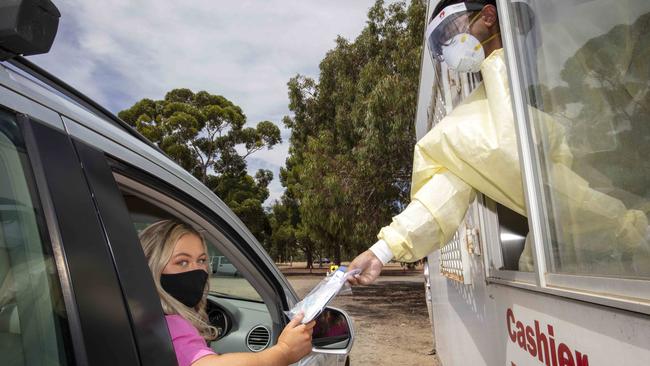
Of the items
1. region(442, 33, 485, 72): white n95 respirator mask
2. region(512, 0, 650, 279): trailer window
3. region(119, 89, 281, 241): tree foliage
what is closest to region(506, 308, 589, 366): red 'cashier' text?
region(512, 0, 650, 279): trailer window

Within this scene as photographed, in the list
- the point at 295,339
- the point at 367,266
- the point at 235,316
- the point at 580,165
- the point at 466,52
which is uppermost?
the point at 466,52

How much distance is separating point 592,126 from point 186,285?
1.35 m

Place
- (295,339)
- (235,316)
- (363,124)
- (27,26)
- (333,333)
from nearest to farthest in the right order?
(27,26), (295,339), (333,333), (235,316), (363,124)

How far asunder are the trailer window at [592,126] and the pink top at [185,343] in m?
1.04

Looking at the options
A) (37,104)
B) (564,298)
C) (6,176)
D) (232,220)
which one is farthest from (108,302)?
(564,298)

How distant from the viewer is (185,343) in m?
1.38

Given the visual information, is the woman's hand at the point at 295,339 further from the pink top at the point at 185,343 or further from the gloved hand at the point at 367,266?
the gloved hand at the point at 367,266

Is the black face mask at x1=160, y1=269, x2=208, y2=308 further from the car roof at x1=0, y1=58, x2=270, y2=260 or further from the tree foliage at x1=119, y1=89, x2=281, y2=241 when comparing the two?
the tree foliage at x1=119, y1=89, x2=281, y2=241

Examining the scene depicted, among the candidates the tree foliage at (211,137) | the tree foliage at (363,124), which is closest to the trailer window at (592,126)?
the tree foliage at (363,124)

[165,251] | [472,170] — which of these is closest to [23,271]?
[165,251]

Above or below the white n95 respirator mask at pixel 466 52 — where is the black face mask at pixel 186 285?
Answer: below

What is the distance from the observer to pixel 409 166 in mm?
12062

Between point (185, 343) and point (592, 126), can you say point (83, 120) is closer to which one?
point (185, 343)

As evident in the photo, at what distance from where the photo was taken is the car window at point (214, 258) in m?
1.99
